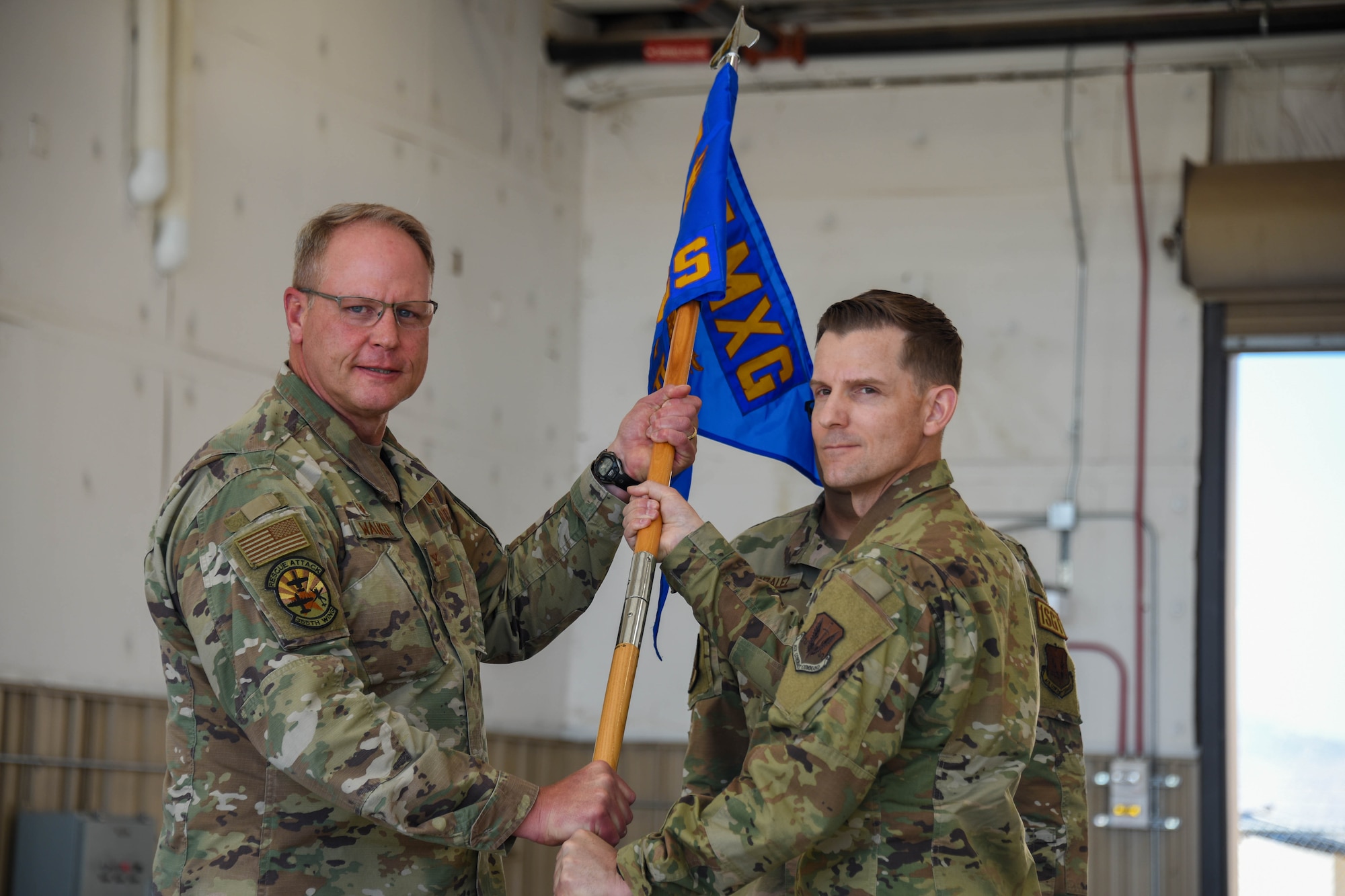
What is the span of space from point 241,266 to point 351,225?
206cm

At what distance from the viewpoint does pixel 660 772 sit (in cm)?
600

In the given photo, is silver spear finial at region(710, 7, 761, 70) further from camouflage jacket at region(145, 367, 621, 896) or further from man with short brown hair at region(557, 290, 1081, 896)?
camouflage jacket at region(145, 367, 621, 896)

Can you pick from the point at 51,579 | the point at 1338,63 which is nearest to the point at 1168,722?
the point at 1338,63

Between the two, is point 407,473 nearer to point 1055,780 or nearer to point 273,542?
point 273,542

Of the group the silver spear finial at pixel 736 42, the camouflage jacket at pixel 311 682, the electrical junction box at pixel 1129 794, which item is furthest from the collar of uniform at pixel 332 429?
the electrical junction box at pixel 1129 794

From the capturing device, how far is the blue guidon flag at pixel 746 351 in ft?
9.51

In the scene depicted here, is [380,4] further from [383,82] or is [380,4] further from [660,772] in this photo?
[660,772]

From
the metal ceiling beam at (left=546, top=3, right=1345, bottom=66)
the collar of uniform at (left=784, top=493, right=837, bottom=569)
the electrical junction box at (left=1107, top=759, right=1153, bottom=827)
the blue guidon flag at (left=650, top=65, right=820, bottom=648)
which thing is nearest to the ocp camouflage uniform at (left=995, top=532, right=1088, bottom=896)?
the collar of uniform at (left=784, top=493, right=837, bottom=569)

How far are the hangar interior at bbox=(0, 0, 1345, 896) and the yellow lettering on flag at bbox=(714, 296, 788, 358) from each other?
2.01 m

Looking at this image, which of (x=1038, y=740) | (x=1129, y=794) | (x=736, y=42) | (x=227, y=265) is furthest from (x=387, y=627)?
(x=1129, y=794)

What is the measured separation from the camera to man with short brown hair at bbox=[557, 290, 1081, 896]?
196cm

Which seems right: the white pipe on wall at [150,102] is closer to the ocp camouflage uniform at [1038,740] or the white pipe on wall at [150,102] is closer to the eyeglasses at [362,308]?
the eyeglasses at [362,308]

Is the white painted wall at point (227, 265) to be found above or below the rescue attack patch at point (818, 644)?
above

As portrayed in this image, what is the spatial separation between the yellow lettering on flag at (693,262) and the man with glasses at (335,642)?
509 mm
